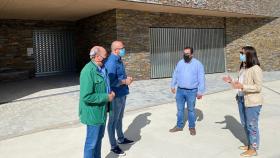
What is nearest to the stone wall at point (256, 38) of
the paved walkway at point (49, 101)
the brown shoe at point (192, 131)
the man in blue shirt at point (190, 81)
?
the paved walkway at point (49, 101)

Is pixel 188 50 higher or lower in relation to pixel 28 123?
higher

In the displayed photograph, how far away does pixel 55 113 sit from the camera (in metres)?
7.93

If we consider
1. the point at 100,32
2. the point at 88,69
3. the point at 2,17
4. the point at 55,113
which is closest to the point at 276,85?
the point at 100,32

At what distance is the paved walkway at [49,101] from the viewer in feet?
23.1

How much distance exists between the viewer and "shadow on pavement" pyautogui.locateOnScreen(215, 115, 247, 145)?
5719 millimetres

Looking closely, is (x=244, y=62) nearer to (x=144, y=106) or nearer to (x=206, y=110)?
(x=206, y=110)

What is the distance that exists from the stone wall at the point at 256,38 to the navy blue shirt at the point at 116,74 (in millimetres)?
12931

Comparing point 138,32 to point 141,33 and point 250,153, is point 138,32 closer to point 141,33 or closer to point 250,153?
point 141,33

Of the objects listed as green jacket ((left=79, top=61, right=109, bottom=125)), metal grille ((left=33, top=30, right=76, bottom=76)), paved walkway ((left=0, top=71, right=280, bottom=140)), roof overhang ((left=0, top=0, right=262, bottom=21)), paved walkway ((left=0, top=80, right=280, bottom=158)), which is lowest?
paved walkway ((left=0, top=80, right=280, bottom=158))

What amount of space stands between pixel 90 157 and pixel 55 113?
421 centimetres

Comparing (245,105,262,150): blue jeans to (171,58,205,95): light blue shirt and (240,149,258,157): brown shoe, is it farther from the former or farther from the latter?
(171,58,205,95): light blue shirt

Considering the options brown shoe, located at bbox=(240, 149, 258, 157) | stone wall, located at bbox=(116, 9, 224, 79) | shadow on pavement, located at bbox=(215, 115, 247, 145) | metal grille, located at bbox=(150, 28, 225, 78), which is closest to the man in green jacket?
brown shoe, located at bbox=(240, 149, 258, 157)

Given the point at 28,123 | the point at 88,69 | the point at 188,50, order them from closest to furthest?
the point at 88,69 < the point at 188,50 < the point at 28,123

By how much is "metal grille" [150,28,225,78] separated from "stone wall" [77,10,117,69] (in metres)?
2.01
